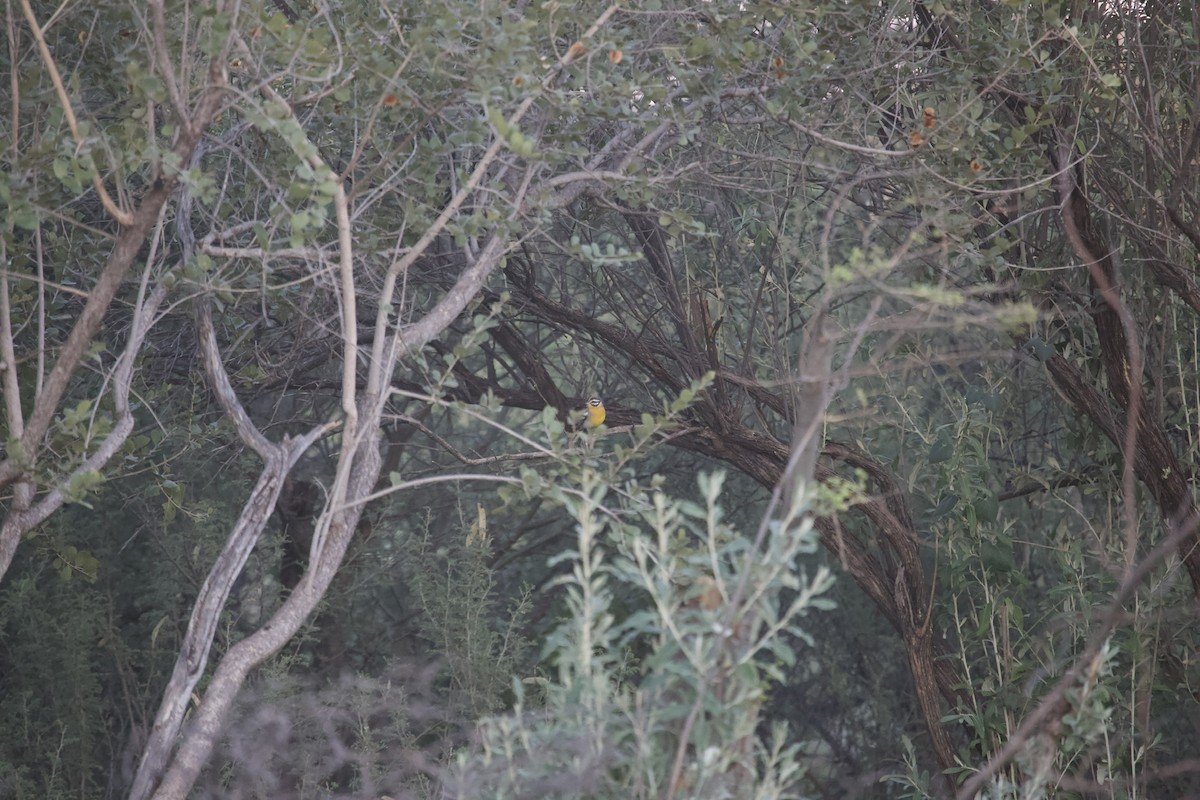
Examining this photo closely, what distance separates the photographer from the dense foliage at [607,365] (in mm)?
2197

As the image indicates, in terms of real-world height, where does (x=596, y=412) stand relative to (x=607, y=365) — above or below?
above

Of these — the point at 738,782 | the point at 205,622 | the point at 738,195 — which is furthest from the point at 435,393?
the point at 738,195

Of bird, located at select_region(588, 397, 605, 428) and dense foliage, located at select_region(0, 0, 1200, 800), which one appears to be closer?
dense foliage, located at select_region(0, 0, 1200, 800)

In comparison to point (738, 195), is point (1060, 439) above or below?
below

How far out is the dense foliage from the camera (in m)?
2.20

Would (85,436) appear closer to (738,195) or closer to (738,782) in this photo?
(738,782)

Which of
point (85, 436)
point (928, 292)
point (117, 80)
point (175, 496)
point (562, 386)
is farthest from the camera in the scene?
point (562, 386)

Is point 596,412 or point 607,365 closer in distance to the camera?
point 596,412

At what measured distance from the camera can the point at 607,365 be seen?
4961mm

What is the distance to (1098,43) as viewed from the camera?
361 centimetres

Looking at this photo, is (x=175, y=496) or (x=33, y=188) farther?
(x=175, y=496)

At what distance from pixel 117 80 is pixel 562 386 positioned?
3.10 metres

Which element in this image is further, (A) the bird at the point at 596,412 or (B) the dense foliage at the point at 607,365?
(A) the bird at the point at 596,412

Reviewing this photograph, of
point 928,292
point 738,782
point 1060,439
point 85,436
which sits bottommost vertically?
point 1060,439
